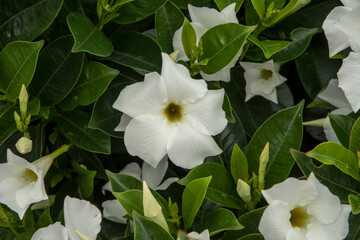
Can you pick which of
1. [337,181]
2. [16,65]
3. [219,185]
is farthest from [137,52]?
[337,181]

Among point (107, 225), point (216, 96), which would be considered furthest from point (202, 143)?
point (107, 225)

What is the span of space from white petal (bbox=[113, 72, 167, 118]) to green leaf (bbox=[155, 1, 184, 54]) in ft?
0.63

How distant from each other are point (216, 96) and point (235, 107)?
280 millimetres

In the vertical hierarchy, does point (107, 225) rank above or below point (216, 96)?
below

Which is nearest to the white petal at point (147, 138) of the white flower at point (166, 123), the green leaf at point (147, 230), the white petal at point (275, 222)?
the white flower at point (166, 123)

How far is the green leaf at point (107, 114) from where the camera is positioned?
4.33 feet

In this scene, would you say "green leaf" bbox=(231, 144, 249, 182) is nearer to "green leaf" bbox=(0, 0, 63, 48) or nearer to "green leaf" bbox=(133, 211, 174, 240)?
"green leaf" bbox=(133, 211, 174, 240)

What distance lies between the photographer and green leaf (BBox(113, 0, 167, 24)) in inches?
53.2

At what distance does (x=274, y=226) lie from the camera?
1.12 meters

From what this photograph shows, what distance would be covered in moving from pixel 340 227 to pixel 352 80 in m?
0.36

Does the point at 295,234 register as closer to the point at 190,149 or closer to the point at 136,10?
the point at 190,149

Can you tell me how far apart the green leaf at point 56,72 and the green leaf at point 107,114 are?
9 cm

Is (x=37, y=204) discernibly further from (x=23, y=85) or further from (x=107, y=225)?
(x=23, y=85)

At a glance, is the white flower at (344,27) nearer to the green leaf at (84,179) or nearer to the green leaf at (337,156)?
the green leaf at (337,156)
